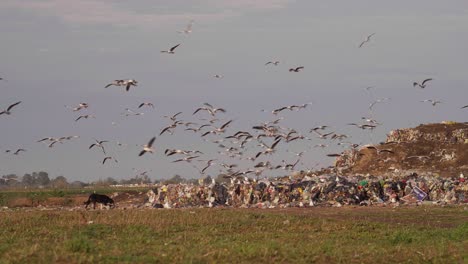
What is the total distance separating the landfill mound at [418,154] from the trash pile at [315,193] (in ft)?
35.9

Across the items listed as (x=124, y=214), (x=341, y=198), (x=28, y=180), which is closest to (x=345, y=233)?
(x=124, y=214)

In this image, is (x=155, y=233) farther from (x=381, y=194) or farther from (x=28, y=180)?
(x=28, y=180)

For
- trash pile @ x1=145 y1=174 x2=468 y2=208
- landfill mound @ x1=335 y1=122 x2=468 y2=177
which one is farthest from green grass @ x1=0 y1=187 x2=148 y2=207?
landfill mound @ x1=335 y1=122 x2=468 y2=177

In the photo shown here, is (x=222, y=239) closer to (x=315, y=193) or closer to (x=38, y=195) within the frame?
(x=315, y=193)

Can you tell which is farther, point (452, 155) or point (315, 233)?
point (452, 155)

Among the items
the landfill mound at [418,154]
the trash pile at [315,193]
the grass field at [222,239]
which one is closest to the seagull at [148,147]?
the grass field at [222,239]

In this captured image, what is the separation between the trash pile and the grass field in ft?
23.1

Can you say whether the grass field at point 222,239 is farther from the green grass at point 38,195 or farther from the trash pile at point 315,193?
the green grass at point 38,195

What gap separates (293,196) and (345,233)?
14.2m

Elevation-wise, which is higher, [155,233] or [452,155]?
[452,155]

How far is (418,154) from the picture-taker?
49844 millimetres

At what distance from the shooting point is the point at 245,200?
33.5 m

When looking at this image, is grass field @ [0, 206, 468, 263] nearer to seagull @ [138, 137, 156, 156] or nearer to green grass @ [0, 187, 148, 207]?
seagull @ [138, 137, 156, 156]

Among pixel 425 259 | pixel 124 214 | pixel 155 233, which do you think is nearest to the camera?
pixel 425 259
